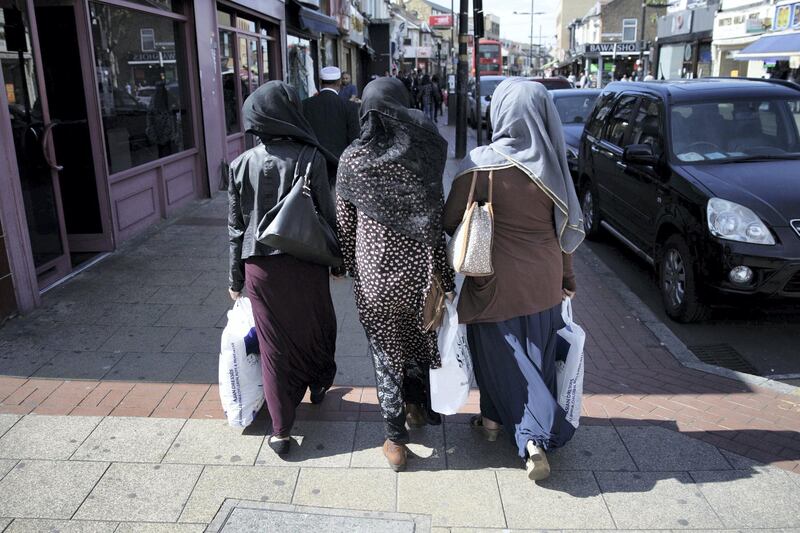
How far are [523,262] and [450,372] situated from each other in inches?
23.9

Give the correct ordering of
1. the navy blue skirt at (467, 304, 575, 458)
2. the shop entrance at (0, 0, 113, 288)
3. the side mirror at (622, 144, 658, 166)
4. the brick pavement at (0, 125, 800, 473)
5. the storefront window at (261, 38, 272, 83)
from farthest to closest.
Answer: the storefront window at (261, 38, 272, 83), the side mirror at (622, 144, 658, 166), the shop entrance at (0, 0, 113, 288), the brick pavement at (0, 125, 800, 473), the navy blue skirt at (467, 304, 575, 458)

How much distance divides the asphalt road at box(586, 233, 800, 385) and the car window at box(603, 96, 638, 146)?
1789mm

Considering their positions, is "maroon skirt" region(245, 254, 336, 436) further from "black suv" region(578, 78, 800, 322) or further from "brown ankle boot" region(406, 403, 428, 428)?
"black suv" region(578, 78, 800, 322)

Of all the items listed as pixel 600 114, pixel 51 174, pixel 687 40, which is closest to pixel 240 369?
pixel 51 174

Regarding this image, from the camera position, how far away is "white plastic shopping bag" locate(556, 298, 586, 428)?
3266 millimetres

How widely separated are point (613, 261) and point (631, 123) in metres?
1.52

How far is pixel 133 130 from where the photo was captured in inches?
300

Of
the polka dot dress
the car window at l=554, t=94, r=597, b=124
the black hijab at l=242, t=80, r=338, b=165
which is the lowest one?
the polka dot dress

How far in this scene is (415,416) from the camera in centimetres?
359

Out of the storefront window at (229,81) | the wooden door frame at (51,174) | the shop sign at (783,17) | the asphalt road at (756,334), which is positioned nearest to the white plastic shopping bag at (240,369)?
the wooden door frame at (51,174)

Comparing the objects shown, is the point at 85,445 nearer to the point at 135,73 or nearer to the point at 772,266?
the point at 772,266

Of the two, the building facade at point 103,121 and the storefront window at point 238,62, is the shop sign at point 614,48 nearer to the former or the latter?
the storefront window at point 238,62

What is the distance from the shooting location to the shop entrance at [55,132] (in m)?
5.47

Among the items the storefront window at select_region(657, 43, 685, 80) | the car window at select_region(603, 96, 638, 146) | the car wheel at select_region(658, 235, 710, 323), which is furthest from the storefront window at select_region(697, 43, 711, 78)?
the car wheel at select_region(658, 235, 710, 323)
